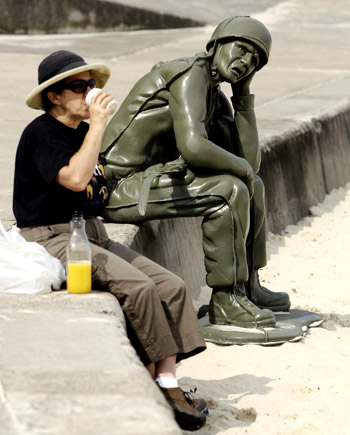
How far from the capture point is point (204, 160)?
195 inches

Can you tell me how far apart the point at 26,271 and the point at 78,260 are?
199mm

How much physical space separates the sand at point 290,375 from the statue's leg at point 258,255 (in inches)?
11.1

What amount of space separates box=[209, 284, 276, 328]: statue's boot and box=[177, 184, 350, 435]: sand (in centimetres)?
14

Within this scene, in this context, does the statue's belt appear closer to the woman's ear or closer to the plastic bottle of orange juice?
the woman's ear

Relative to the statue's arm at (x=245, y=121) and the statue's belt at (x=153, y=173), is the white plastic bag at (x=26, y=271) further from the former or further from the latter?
the statue's arm at (x=245, y=121)

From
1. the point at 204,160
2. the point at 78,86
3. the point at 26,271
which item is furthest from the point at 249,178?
the point at 26,271

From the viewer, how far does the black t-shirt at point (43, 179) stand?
414 cm

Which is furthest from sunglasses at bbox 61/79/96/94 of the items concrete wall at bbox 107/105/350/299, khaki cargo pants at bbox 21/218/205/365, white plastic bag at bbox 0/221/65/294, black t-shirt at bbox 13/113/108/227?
Result: concrete wall at bbox 107/105/350/299

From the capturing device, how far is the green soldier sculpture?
502cm

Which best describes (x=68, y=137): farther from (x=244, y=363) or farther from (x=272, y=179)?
(x=272, y=179)

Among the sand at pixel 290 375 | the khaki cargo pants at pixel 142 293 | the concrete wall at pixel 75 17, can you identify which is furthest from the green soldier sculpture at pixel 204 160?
the concrete wall at pixel 75 17

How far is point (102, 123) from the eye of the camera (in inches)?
162

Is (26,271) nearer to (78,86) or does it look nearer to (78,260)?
(78,260)

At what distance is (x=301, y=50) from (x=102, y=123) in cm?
1084
